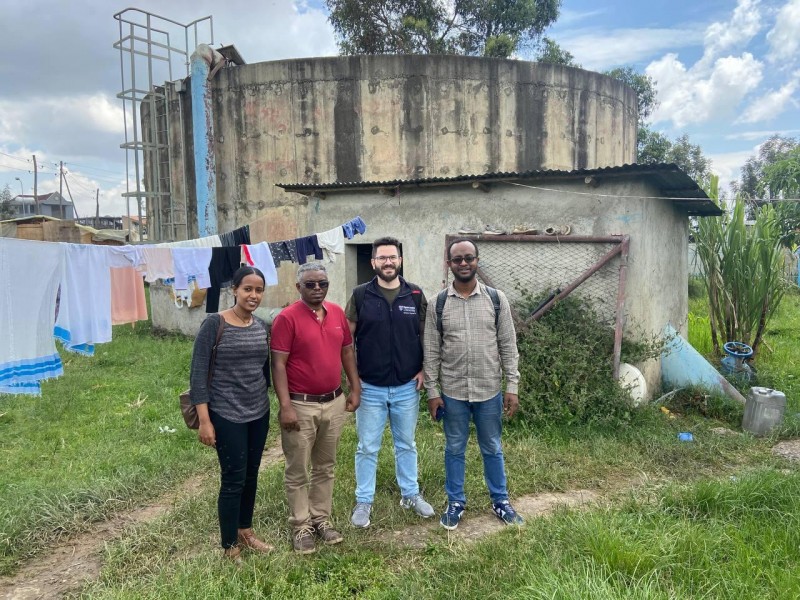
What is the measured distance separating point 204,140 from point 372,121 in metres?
3.59

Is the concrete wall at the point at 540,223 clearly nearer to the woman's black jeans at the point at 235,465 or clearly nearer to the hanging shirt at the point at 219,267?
the hanging shirt at the point at 219,267

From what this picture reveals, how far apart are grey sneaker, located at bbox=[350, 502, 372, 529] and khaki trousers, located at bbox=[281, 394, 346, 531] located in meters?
0.20

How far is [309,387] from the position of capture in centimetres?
341

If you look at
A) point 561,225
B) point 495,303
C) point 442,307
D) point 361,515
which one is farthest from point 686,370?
point 361,515

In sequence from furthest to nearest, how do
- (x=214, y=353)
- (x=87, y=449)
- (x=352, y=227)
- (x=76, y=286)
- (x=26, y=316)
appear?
(x=352, y=227)
(x=87, y=449)
(x=76, y=286)
(x=26, y=316)
(x=214, y=353)

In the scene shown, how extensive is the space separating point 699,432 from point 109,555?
546cm

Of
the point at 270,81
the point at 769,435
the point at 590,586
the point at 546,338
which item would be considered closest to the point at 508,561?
the point at 590,586

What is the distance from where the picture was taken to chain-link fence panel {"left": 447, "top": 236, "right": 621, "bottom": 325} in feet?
21.8

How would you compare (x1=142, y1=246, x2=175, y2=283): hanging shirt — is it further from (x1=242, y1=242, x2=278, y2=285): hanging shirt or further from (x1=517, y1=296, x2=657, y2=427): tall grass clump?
(x1=517, y1=296, x2=657, y2=427): tall grass clump

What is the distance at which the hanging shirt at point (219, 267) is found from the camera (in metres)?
6.24

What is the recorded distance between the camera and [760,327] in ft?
26.2

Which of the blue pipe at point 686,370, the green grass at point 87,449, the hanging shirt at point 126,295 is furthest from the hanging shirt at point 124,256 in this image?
the blue pipe at point 686,370

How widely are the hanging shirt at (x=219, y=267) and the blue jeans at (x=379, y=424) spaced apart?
10.1 ft

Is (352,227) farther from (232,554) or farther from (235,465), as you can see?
(232,554)
